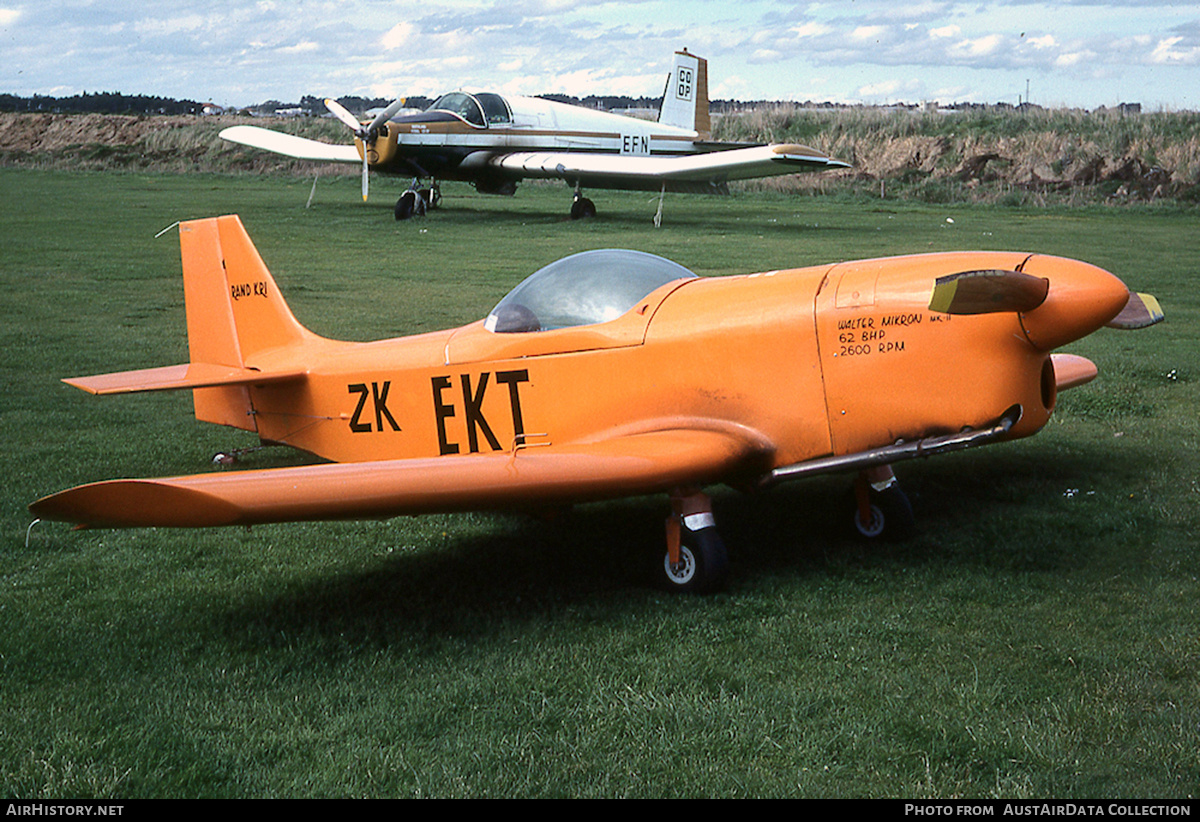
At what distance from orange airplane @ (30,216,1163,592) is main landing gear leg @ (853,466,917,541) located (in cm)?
1

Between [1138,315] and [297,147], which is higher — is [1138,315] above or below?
below

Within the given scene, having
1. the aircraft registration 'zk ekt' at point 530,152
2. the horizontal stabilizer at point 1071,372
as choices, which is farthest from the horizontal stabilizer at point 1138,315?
the aircraft registration 'zk ekt' at point 530,152

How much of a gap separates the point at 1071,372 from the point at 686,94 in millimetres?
26652

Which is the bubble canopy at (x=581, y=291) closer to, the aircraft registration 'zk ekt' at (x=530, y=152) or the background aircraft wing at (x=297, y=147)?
the aircraft registration 'zk ekt' at (x=530, y=152)

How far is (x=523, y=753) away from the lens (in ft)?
10.9

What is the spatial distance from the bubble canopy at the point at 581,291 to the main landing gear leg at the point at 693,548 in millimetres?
1057

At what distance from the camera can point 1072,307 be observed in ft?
14.3

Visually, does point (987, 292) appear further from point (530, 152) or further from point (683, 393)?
point (530, 152)

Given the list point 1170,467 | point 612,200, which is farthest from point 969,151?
point 1170,467

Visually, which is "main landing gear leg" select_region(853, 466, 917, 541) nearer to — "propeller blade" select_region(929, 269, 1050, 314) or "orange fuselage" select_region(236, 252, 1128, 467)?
"orange fuselage" select_region(236, 252, 1128, 467)

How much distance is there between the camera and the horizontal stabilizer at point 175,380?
612cm

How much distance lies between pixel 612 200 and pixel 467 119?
7825mm

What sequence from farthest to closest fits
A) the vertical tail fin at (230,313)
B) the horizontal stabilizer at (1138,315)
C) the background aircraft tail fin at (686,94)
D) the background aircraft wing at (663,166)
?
the background aircraft tail fin at (686,94), the background aircraft wing at (663,166), the vertical tail fin at (230,313), the horizontal stabilizer at (1138,315)

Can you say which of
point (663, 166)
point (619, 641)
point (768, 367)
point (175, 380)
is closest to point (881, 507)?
point (768, 367)
